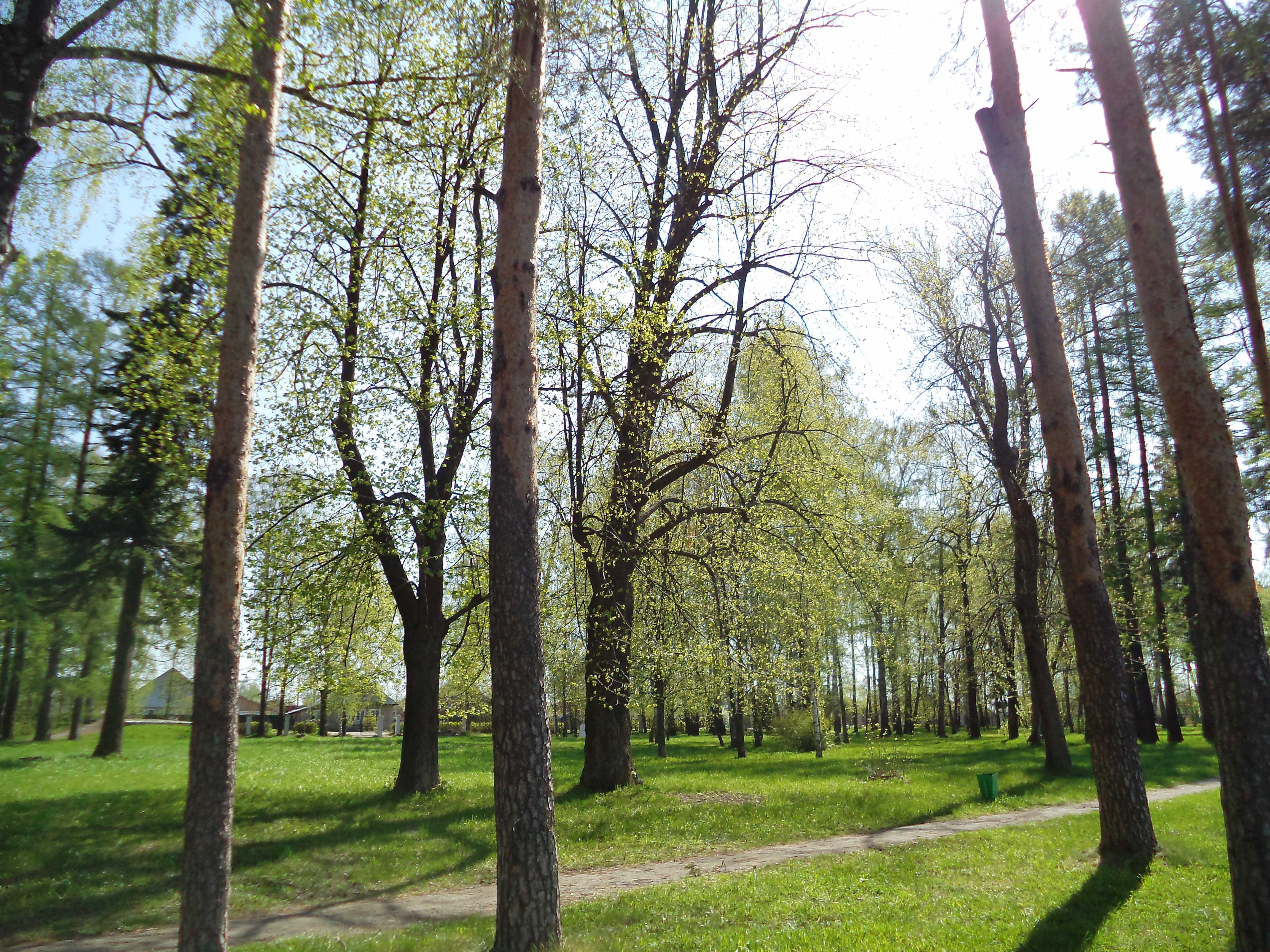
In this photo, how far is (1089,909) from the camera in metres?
6.44

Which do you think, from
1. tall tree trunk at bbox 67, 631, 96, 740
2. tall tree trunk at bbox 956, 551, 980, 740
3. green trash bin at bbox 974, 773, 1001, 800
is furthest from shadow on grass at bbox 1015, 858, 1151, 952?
tall tree trunk at bbox 67, 631, 96, 740

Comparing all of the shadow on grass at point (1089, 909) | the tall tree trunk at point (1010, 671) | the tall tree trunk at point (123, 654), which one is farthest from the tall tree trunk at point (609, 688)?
the tall tree trunk at point (123, 654)

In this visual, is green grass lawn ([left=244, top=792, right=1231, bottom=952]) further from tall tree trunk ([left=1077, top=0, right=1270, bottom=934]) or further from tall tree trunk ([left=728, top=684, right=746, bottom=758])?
tall tree trunk ([left=728, top=684, right=746, bottom=758])

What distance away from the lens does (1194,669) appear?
132ft

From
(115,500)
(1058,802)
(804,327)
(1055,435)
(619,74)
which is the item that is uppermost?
(619,74)

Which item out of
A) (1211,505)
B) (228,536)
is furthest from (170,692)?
(1211,505)

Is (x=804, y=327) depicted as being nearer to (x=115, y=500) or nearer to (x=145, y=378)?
(x=145, y=378)

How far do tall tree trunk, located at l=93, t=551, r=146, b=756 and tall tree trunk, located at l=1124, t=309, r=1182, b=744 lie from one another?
106ft

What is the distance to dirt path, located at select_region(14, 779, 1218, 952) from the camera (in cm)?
712

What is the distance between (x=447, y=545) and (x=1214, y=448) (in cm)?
1150

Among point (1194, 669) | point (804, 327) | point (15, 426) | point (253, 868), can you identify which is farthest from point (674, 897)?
point (1194, 669)

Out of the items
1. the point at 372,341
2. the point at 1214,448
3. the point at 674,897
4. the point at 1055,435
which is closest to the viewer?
the point at 1214,448

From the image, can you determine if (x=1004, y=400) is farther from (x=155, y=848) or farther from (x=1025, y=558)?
(x=155, y=848)

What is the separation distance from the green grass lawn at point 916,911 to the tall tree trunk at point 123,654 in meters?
19.6
